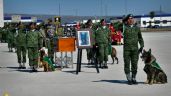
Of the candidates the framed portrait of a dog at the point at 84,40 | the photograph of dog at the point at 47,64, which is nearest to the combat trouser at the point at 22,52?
the photograph of dog at the point at 47,64

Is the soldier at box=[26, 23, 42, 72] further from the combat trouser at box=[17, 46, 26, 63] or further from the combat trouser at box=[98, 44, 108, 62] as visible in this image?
the combat trouser at box=[98, 44, 108, 62]

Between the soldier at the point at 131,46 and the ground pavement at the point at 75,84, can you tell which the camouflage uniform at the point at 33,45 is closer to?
the ground pavement at the point at 75,84

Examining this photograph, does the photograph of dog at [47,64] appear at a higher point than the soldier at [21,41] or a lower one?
lower

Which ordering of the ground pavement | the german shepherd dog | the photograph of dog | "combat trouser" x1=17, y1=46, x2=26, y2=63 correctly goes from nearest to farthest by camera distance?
the ground pavement → the german shepherd dog → the photograph of dog → "combat trouser" x1=17, y1=46, x2=26, y2=63

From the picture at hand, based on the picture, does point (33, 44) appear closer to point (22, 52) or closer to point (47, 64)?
point (47, 64)

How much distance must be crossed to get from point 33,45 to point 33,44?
40 millimetres

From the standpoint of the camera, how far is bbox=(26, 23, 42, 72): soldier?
70.0 ft

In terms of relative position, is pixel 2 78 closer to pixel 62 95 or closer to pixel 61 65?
pixel 61 65

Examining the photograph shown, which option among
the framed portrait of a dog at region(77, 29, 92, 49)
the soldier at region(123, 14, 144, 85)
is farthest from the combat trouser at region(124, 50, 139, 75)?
the framed portrait of a dog at region(77, 29, 92, 49)

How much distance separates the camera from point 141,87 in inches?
606

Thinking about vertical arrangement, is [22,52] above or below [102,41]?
below

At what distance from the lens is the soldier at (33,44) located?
21.3 meters

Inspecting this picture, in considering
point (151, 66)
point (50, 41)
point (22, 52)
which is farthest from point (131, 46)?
point (50, 41)

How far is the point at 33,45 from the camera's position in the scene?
21.3m
